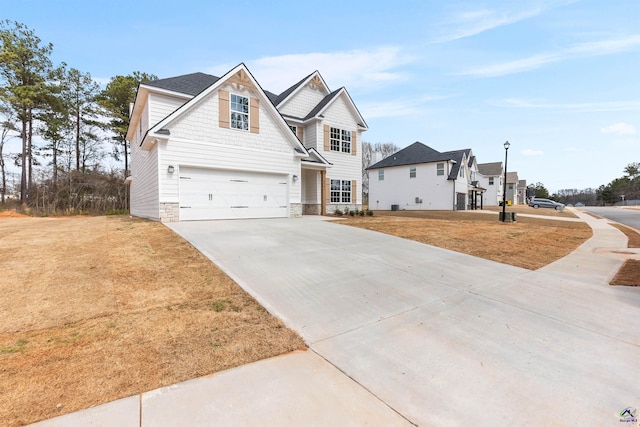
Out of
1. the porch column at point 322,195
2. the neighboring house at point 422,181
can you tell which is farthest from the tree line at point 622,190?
the porch column at point 322,195

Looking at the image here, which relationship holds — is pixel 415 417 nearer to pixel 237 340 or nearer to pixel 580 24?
pixel 237 340

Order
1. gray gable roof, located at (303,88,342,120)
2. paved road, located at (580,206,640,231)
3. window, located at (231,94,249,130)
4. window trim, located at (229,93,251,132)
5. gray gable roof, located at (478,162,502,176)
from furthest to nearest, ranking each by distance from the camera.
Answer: gray gable roof, located at (478,162,502,176) < gray gable roof, located at (303,88,342,120) < paved road, located at (580,206,640,231) < window, located at (231,94,249,130) < window trim, located at (229,93,251,132)

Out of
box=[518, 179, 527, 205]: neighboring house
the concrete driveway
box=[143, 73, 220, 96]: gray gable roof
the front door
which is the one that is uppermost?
box=[143, 73, 220, 96]: gray gable roof

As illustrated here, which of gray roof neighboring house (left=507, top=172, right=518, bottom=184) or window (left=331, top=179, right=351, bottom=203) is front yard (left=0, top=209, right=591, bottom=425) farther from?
gray roof neighboring house (left=507, top=172, right=518, bottom=184)

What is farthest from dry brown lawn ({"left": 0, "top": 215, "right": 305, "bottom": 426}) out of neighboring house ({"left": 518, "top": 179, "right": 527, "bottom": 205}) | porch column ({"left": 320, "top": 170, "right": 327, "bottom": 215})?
neighboring house ({"left": 518, "top": 179, "right": 527, "bottom": 205})

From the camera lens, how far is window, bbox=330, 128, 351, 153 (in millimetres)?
18828

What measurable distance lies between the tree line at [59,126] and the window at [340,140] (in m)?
19.1

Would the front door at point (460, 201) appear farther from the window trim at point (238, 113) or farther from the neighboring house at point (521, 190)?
the neighboring house at point (521, 190)

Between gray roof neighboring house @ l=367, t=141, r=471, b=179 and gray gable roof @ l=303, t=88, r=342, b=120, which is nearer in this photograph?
gray gable roof @ l=303, t=88, r=342, b=120

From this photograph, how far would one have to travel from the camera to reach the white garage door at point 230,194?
39.8ft

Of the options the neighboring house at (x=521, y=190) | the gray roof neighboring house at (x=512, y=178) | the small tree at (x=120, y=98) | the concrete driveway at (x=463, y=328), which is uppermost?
the small tree at (x=120, y=98)

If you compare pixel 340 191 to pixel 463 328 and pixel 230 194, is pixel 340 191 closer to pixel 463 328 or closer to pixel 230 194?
pixel 230 194

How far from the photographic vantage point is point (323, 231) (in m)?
10.1

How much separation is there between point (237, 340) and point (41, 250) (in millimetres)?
6499
